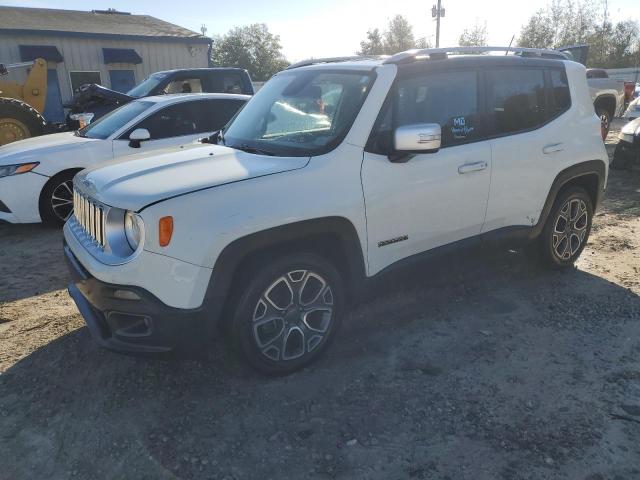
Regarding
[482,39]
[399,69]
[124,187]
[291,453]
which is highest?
[482,39]

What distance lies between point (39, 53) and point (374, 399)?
735 inches

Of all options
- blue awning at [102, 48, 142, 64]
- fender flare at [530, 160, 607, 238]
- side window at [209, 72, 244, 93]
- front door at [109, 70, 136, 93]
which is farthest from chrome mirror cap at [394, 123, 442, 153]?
blue awning at [102, 48, 142, 64]

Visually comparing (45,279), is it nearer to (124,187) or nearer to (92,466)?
(124,187)

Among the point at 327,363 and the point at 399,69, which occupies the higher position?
the point at 399,69

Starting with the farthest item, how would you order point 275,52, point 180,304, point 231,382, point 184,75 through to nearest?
point 275,52 < point 184,75 < point 231,382 < point 180,304

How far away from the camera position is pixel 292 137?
3381 millimetres

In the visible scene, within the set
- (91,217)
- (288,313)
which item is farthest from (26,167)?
(288,313)

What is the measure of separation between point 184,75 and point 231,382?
7.95 meters

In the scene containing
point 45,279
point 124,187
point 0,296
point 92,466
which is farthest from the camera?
point 45,279

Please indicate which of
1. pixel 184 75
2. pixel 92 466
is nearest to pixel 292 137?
pixel 92 466

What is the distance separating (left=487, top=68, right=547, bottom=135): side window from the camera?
12.5ft

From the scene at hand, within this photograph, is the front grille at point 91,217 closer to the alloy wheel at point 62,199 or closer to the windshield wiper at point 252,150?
the windshield wiper at point 252,150

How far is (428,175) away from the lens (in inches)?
132

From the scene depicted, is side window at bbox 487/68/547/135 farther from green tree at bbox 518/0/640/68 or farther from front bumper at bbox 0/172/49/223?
green tree at bbox 518/0/640/68
